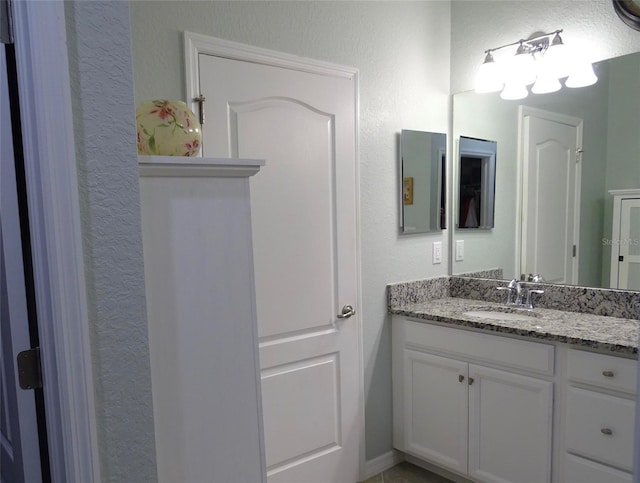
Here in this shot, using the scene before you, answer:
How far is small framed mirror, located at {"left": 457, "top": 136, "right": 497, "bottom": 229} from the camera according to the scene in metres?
2.63

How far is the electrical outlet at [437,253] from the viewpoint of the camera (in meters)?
2.71

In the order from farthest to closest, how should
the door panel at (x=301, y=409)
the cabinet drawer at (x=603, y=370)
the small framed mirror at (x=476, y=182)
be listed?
the small framed mirror at (x=476, y=182)
the door panel at (x=301, y=409)
the cabinet drawer at (x=603, y=370)

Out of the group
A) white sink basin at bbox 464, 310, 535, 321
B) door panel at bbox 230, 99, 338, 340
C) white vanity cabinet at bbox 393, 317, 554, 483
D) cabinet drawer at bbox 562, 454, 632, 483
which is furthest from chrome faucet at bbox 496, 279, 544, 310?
door panel at bbox 230, 99, 338, 340

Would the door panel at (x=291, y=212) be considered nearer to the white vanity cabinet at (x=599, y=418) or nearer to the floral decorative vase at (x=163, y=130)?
the floral decorative vase at (x=163, y=130)

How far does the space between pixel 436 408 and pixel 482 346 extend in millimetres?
444

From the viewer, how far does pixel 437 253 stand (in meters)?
2.72

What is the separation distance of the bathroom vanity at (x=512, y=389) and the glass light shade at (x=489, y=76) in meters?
1.06

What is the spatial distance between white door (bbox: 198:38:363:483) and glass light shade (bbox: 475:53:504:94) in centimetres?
77

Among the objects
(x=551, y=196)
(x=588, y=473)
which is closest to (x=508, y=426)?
(x=588, y=473)

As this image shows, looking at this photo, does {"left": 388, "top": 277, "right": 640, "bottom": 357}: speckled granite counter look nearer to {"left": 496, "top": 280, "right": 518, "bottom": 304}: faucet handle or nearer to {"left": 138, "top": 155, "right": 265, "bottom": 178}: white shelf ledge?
{"left": 496, "top": 280, "right": 518, "bottom": 304}: faucet handle

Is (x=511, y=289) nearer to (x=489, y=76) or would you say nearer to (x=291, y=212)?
(x=489, y=76)

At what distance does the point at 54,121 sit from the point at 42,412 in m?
0.58

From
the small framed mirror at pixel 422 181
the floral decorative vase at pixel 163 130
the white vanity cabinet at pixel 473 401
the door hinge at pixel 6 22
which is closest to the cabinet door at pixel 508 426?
the white vanity cabinet at pixel 473 401

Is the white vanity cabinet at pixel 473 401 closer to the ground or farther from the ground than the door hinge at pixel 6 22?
closer to the ground
